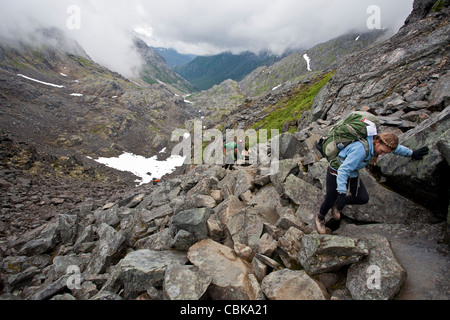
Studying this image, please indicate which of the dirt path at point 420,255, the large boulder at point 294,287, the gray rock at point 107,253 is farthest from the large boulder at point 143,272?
the dirt path at point 420,255

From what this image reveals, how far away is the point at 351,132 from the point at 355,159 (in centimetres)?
85

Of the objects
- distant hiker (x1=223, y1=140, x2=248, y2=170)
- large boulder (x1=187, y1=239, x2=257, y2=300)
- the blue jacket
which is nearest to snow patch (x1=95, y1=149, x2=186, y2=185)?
distant hiker (x1=223, y1=140, x2=248, y2=170)

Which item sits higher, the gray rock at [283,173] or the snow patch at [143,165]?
the snow patch at [143,165]

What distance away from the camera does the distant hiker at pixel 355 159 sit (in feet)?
19.9

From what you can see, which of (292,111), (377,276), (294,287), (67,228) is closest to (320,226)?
(377,276)

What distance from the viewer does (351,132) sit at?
616cm

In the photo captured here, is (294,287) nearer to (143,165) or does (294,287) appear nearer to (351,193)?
(351,193)

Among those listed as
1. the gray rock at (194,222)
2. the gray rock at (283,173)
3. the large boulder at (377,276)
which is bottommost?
the large boulder at (377,276)

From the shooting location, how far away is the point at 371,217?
774cm

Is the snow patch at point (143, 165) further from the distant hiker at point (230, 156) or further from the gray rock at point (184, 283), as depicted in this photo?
the gray rock at point (184, 283)
